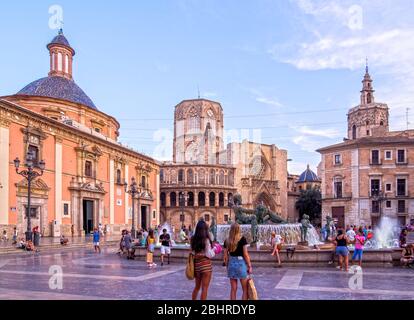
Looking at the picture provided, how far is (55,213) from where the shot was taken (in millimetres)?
Result: 31156

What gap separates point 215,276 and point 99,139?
27.7 meters

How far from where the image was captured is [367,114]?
72938 millimetres

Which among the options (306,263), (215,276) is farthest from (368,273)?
(215,276)

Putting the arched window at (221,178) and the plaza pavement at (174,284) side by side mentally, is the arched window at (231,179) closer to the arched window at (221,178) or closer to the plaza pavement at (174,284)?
the arched window at (221,178)

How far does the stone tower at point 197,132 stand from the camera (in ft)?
232

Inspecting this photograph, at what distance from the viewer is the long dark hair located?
6.86 metres

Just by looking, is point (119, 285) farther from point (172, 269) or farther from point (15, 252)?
point (15, 252)

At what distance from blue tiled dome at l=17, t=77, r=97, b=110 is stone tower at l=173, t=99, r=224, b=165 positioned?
29818 mm

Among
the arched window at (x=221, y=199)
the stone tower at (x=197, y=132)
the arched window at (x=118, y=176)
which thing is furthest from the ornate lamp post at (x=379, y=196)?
the stone tower at (x=197, y=132)

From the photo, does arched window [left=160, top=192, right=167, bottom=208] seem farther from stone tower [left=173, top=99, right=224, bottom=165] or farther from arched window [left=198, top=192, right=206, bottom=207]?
stone tower [left=173, top=99, right=224, bottom=165]

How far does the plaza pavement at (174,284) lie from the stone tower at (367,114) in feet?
208

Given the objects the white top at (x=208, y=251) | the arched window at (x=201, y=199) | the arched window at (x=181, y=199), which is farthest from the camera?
the arched window at (x=201, y=199)

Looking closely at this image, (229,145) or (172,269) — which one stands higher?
(229,145)

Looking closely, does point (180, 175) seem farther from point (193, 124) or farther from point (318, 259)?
point (318, 259)
